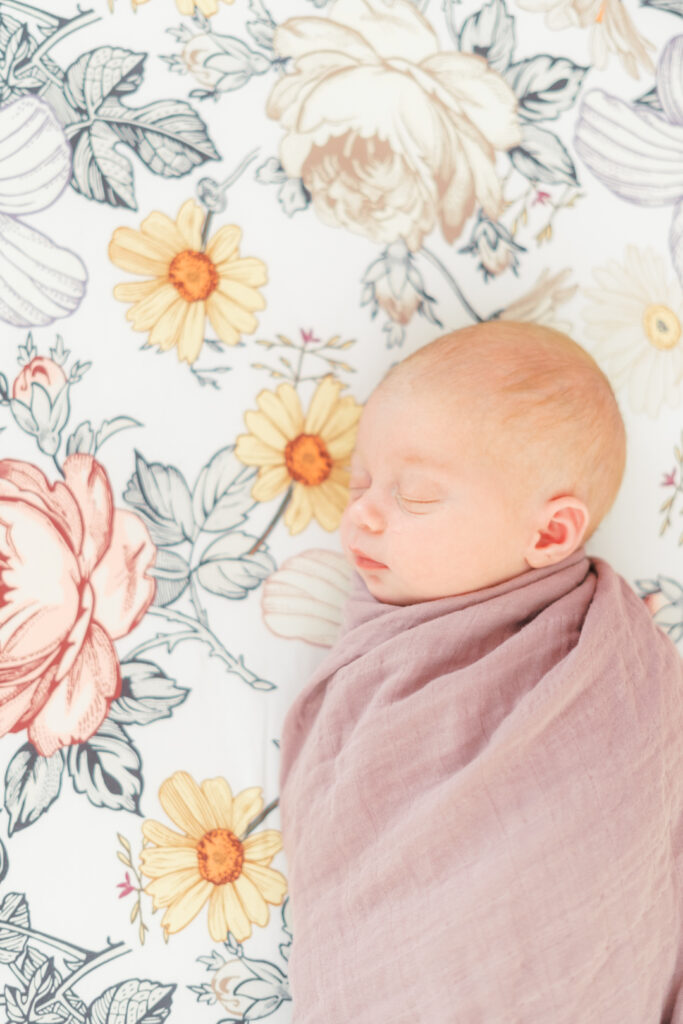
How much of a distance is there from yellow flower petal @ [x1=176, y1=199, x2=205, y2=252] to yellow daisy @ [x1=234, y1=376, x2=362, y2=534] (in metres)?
0.20

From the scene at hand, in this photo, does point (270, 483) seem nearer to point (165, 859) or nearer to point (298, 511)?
point (298, 511)

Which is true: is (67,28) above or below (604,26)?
above

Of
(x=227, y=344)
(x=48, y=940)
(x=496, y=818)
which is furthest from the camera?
(x=227, y=344)

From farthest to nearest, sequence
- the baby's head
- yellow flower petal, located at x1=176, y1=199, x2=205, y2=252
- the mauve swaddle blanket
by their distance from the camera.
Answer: yellow flower petal, located at x1=176, y1=199, x2=205, y2=252, the baby's head, the mauve swaddle blanket

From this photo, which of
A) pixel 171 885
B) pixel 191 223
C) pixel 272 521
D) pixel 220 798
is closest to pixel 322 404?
pixel 272 521

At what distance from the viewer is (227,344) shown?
1.10 metres

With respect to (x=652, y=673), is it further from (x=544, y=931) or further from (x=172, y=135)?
(x=172, y=135)

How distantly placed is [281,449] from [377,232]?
307mm

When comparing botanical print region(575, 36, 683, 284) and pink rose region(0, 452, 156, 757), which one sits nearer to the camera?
pink rose region(0, 452, 156, 757)

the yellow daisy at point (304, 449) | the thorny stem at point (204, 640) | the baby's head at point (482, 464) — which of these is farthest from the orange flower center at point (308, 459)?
the thorny stem at point (204, 640)

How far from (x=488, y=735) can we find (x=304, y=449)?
1.39ft

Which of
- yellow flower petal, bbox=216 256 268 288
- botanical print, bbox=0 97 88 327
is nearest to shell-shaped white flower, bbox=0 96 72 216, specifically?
botanical print, bbox=0 97 88 327

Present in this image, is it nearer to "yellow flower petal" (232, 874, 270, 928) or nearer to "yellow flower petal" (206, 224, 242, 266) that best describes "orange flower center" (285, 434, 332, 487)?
"yellow flower petal" (206, 224, 242, 266)

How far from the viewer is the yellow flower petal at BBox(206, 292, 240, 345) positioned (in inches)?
43.2
